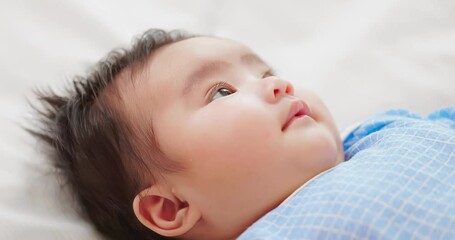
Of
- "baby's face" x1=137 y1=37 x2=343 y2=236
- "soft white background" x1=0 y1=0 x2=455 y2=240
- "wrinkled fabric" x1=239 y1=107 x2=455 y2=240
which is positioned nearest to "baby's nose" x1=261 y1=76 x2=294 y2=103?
"baby's face" x1=137 y1=37 x2=343 y2=236

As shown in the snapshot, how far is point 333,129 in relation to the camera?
92cm

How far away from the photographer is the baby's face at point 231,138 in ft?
2.71

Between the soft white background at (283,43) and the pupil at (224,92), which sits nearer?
the pupil at (224,92)

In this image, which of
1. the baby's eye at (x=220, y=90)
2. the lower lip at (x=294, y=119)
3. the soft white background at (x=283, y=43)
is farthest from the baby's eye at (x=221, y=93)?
the soft white background at (x=283, y=43)

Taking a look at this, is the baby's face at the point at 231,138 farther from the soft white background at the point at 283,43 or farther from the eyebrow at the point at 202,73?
the soft white background at the point at 283,43

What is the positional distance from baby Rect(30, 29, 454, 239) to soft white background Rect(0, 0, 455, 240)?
119 millimetres

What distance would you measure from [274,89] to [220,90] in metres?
0.08

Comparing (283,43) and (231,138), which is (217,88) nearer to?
(231,138)

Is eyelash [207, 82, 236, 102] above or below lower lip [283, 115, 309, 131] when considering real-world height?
above

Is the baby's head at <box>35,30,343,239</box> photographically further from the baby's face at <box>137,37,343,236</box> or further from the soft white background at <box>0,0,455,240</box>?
the soft white background at <box>0,0,455,240</box>

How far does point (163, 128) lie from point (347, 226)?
297mm

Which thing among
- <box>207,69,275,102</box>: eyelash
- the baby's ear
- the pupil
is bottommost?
the baby's ear

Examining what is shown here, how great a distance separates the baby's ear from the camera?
0.86 m

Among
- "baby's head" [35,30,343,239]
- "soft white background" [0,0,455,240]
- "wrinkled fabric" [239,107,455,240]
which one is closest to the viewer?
"wrinkled fabric" [239,107,455,240]
